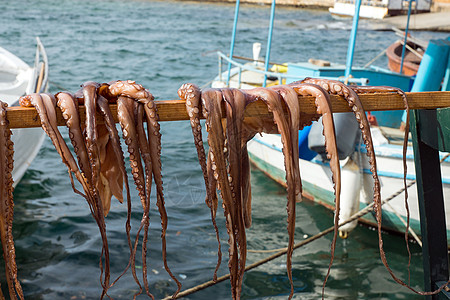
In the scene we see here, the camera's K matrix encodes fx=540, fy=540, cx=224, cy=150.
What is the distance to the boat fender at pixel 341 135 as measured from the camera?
696 centimetres

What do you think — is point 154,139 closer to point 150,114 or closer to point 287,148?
point 150,114

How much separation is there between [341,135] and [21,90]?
4807 millimetres

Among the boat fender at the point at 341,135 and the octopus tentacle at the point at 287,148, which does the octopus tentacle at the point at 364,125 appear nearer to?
the octopus tentacle at the point at 287,148

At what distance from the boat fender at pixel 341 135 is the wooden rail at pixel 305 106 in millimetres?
4600

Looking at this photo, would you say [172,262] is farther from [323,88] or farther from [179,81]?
[179,81]

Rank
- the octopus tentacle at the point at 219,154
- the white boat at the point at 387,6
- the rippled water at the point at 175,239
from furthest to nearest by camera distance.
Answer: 1. the white boat at the point at 387,6
2. the rippled water at the point at 175,239
3. the octopus tentacle at the point at 219,154

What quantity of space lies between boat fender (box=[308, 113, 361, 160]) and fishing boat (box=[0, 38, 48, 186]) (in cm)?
391

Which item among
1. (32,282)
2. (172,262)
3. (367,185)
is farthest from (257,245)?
(32,282)

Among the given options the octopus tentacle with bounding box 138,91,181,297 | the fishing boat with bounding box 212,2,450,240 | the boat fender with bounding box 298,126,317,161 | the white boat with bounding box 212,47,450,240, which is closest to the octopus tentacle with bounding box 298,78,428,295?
the octopus tentacle with bounding box 138,91,181,297

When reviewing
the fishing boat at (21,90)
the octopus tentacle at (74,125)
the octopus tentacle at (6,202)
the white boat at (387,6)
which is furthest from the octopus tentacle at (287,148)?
the white boat at (387,6)

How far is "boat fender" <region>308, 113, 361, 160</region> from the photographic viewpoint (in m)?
6.96

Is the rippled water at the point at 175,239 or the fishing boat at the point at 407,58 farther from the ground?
the fishing boat at the point at 407,58

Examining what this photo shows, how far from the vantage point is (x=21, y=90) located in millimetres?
8203

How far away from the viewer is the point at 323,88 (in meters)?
2.08
